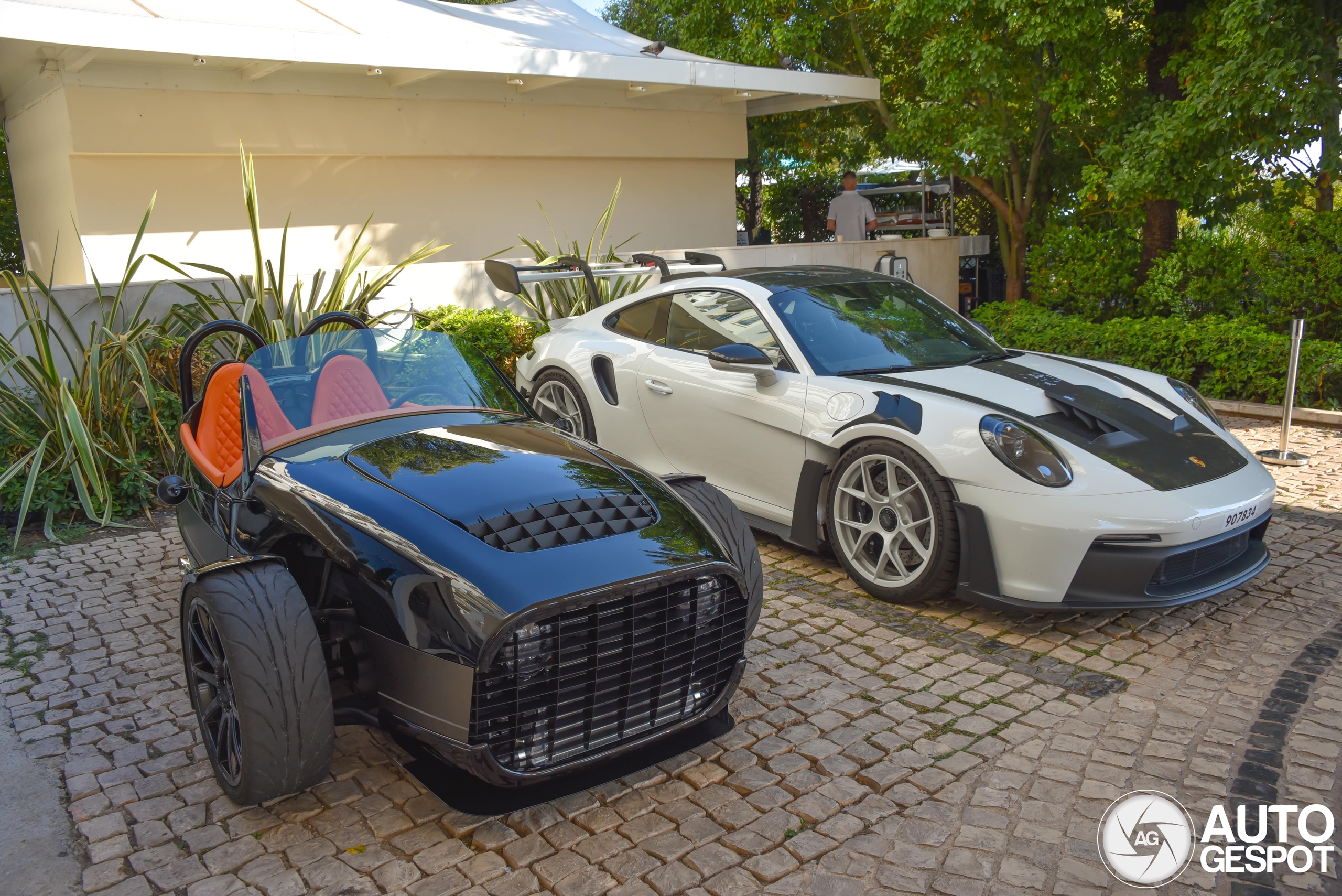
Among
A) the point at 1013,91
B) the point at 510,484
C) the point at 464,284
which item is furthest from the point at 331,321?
the point at 1013,91

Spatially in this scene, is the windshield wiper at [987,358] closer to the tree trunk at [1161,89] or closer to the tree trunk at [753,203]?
the tree trunk at [1161,89]

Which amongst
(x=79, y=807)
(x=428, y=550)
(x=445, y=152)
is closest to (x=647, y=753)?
(x=428, y=550)

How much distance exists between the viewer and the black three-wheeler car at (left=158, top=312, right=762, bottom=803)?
2750 mm

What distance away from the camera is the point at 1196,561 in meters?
4.09

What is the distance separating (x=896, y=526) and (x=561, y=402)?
109 inches

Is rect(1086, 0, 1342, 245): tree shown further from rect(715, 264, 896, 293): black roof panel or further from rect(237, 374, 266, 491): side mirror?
rect(237, 374, 266, 491): side mirror

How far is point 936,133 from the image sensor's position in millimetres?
11039

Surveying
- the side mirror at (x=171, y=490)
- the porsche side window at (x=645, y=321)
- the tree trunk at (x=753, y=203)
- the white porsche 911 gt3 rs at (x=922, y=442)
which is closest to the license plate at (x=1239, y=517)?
the white porsche 911 gt3 rs at (x=922, y=442)

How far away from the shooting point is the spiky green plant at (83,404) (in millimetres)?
6184

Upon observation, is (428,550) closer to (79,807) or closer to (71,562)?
(79,807)

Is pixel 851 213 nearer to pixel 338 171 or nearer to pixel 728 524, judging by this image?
pixel 338 171

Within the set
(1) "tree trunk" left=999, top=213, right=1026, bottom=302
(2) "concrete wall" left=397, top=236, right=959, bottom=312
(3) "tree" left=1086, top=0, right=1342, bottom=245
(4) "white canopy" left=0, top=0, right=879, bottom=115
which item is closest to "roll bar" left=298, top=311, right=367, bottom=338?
(2) "concrete wall" left=397, top=236, right=959, bottom=312

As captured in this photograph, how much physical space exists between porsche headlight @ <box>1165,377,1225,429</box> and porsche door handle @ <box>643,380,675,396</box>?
2.70m

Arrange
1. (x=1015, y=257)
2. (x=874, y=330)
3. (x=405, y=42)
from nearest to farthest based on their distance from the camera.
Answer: (x=874, y=330) < (x=405, y=42) < (x=1015, y=257)
